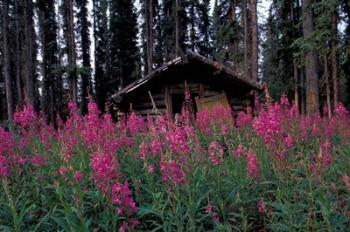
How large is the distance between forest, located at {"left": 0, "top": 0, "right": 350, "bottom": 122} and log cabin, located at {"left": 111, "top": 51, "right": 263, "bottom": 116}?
7.58 meters

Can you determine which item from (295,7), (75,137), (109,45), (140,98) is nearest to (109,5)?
(109,45)

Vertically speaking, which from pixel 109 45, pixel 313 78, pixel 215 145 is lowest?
pixel 215 145

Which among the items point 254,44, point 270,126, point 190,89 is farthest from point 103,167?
point 254,44

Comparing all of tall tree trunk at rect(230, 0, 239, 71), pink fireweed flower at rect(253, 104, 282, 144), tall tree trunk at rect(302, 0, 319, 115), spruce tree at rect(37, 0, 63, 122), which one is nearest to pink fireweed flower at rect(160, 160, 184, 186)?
pink fireweed flower at rect(253, 104, 282, 144)

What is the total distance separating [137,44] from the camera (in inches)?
1805

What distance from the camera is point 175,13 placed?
36281 millimetres

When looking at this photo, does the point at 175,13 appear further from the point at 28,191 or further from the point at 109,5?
the point at 28,191

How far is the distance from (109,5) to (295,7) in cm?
2279

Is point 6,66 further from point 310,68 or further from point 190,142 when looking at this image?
point 190,142

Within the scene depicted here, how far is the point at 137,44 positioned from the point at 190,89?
32147 millimetres

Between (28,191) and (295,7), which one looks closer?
(28,191)

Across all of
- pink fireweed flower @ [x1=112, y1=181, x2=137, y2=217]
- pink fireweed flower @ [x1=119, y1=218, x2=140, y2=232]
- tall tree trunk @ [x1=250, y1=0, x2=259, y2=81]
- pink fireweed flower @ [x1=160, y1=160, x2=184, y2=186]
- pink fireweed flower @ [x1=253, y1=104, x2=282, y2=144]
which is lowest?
pink fireweed flower @ [x1=119, y1=218, x2=140, y2=232]

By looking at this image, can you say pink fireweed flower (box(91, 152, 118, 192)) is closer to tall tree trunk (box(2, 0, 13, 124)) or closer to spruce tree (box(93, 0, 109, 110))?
tall tree trunk (box(2, 0, 13, 124))

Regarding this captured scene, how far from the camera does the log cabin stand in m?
14.5
